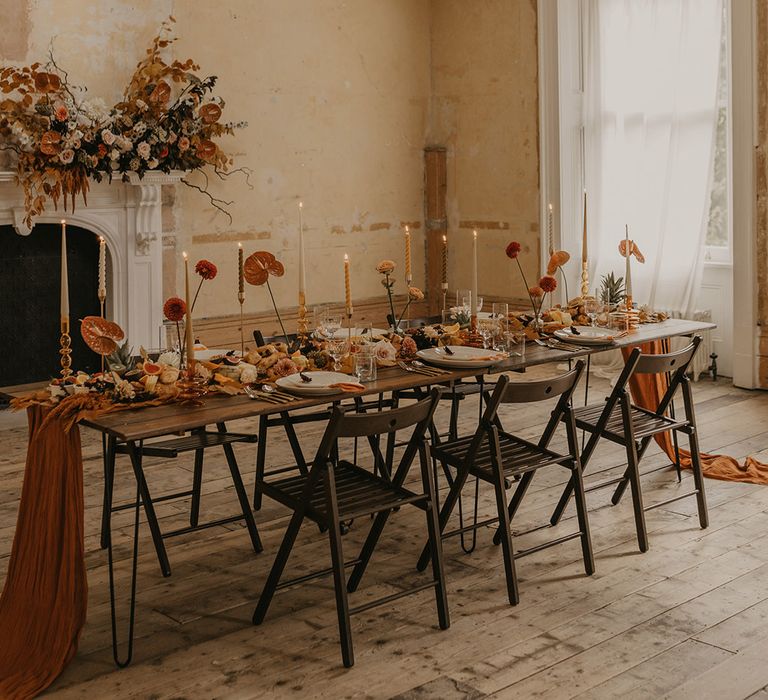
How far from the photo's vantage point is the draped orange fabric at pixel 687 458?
5355mm

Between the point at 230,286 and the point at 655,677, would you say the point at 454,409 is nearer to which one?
the point at 655,677

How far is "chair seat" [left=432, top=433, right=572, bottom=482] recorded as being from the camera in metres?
3.98

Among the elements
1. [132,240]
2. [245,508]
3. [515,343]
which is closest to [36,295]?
[132,240]

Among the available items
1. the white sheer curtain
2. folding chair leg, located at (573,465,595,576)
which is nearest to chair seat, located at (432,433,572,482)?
folding chair leg, located at (573,465,595,576)

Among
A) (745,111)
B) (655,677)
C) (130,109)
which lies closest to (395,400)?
(655,677)

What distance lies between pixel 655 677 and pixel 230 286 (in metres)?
5.79

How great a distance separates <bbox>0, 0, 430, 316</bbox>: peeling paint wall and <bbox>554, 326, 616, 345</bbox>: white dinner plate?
4.02m

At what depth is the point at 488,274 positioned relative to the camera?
9.40 m

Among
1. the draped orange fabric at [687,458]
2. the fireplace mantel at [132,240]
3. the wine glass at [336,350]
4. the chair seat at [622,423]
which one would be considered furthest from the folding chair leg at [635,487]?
the fireplace mantel at [132,240]

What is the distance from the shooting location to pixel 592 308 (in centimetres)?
514

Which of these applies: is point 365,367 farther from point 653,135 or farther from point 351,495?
point 653,135

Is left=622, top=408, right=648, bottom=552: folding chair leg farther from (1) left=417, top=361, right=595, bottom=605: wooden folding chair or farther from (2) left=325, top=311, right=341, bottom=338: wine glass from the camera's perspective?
(2) left=325, top=311, right=341, bottom=338: wine glass

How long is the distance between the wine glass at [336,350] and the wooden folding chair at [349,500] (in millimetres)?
453

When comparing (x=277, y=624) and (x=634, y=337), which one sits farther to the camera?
(x=634, y=337)
